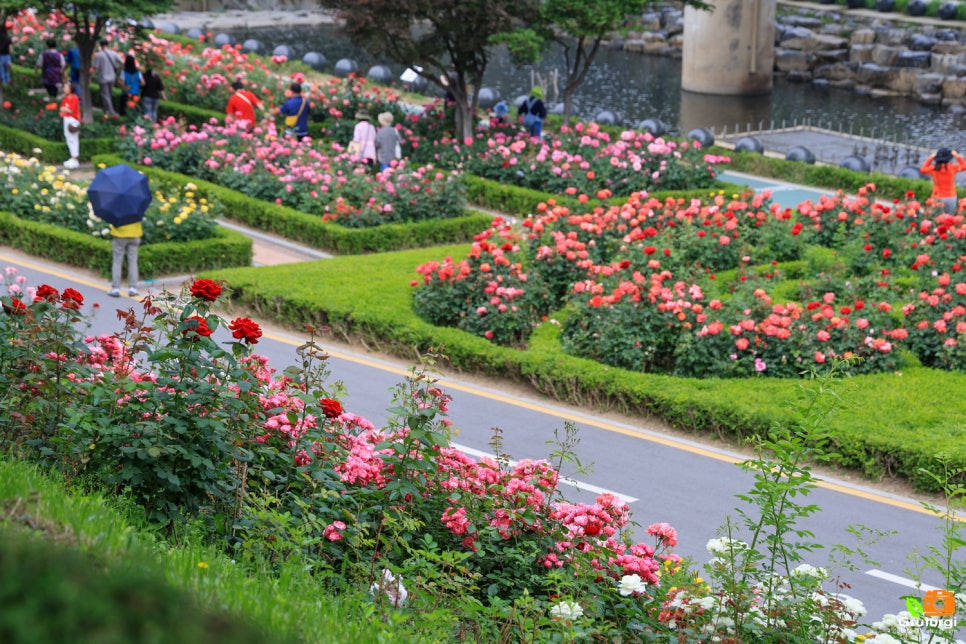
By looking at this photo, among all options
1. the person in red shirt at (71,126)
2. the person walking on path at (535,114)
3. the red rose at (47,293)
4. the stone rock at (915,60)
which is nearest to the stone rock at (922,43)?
the stone rock at (915,60)

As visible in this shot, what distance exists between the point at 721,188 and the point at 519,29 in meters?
4.43

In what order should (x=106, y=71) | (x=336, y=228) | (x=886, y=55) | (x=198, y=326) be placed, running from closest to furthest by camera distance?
(x=198, y=326)
(x=336, y=228)
(x=106, y=71)
(x=886, y=55)

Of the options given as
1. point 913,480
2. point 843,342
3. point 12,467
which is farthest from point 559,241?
point 12,467

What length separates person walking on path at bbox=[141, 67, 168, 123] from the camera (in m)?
22.4

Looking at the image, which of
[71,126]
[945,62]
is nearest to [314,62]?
[71,126]

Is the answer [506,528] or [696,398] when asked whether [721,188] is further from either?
[506,528]

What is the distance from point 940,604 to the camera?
4938 mm

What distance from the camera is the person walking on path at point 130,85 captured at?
76.7 feet

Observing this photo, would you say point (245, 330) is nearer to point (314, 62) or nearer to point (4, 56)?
point (4, 56)

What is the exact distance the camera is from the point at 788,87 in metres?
41.8

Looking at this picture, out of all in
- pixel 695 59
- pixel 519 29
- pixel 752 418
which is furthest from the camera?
pixel 695 59

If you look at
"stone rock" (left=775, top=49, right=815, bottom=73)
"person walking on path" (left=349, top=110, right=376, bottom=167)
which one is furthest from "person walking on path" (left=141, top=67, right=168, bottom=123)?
"stone rock" (left=775, top=49, right=815, bottom=73)

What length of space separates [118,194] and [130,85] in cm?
1162

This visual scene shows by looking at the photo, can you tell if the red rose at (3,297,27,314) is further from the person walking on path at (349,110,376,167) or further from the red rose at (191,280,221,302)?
the person walking on path at (349,110,376,167)
